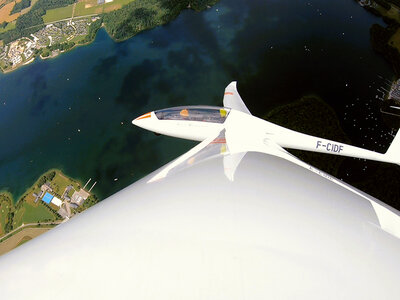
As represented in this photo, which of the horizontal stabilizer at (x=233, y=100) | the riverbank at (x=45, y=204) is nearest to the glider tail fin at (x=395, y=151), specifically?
the horizontal stabilizer at (x=233, y=100)

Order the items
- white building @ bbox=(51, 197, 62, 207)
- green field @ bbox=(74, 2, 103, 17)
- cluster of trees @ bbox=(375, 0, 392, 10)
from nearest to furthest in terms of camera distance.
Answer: white building @ bbox=(51, 197, 62, 207) < cluster of trees @ bbox=(375, 0, 392, 10) < green field @ bbox=(74, 2, 103, 17)

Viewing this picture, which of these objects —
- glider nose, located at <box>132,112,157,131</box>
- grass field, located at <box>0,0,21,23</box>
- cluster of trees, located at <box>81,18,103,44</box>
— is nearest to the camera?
glider nose, located at <box>132,112,157,131</box>

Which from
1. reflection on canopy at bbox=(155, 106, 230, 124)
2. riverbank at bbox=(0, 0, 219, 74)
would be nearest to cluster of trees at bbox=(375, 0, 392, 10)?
riverbank at bbox=(0, 0, 219, 74)

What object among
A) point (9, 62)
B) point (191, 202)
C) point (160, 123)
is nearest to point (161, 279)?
point (191, 202)

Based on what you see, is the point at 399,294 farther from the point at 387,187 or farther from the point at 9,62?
the point at 9,62

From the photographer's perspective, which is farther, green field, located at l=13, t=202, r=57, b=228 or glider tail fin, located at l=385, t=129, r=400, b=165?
green field, located at l=13, t=202, r=57, b=228

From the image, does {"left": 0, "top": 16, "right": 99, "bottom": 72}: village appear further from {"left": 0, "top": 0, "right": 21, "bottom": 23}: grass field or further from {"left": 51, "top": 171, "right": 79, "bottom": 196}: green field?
{"left": 51, "top": 171, "right": 79, "bottom": 196}: green field
